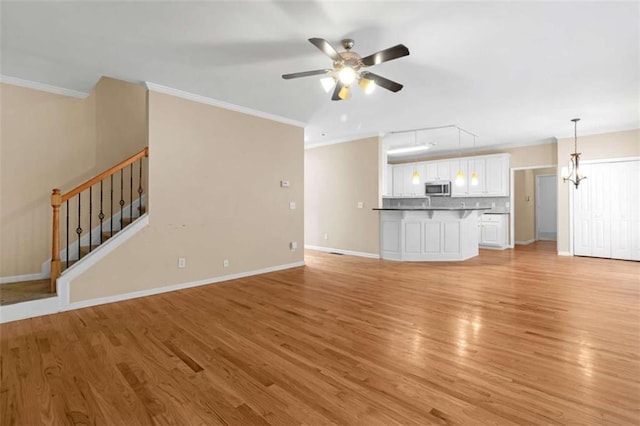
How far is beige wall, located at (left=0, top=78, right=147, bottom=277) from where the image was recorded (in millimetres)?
3924

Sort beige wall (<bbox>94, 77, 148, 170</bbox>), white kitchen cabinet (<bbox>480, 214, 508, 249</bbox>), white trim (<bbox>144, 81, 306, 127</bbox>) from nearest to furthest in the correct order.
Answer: white trim (<bbox>144, 81, 306, 127</bbox>) < beige wall (<bbox>94, 77, 148, 170</bbox>) < white kitchen cabinet (<bbox>480, 214, 508, 249</bbox>)

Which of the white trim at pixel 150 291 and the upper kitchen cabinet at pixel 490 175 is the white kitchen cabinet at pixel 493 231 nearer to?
the upper kitchen cabinet at pixel 490 175

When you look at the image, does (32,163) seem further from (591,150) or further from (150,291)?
(591,150)

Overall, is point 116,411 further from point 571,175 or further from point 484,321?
point 571,175

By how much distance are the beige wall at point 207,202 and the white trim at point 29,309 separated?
0.60 feet

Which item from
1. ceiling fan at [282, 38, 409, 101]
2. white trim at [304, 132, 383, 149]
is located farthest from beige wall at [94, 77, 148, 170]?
white trim at [304, 132, 383, 149]

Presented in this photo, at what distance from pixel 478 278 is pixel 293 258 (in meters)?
3.15

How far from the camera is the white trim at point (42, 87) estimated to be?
3844 millimetres

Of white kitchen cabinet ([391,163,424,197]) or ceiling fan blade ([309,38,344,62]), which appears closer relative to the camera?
ceiling fan blade ([309,38,344,62])

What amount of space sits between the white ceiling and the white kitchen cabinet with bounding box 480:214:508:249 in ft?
11.9

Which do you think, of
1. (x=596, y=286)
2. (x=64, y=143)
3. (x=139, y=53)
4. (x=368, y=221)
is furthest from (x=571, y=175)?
(x=64, y=143)

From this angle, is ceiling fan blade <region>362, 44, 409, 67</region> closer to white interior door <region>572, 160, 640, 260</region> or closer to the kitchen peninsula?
the kitchen peninsula

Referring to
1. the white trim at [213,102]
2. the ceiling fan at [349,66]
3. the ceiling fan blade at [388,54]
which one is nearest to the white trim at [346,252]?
the white trim at [213,102]

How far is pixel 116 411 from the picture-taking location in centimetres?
172
